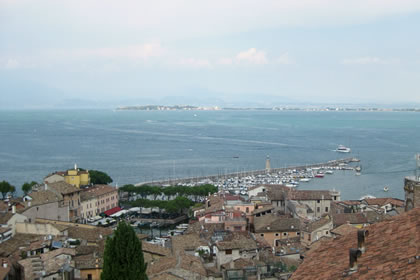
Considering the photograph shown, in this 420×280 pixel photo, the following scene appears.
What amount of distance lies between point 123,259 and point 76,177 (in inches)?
1040

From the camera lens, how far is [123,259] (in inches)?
461

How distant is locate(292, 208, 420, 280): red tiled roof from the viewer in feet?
12.3

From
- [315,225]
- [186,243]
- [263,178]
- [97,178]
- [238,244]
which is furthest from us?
[263,178]

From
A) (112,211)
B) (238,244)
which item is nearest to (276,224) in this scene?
(238,244)

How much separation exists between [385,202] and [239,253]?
18336mm

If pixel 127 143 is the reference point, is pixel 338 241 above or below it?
above

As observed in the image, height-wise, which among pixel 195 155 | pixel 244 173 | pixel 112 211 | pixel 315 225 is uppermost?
pixel 315 225

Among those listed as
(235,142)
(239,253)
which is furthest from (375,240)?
Result: (235,142)

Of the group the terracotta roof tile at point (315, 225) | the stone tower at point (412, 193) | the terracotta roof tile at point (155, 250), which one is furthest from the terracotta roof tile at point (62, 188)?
the stone tower at point (412, 193)

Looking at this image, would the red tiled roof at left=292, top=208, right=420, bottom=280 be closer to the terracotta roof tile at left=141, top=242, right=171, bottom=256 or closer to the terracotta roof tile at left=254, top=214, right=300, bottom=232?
the terracotta roof tile at left=141, top=242, right=171, bottom=256

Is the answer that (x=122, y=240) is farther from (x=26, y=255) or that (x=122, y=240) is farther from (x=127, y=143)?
(x=127, y=143)

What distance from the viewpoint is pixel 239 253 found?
56.0ft

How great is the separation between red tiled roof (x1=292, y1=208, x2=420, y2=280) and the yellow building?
32.2 meters

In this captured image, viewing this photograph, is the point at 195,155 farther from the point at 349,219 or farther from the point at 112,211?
the point at 349,219
